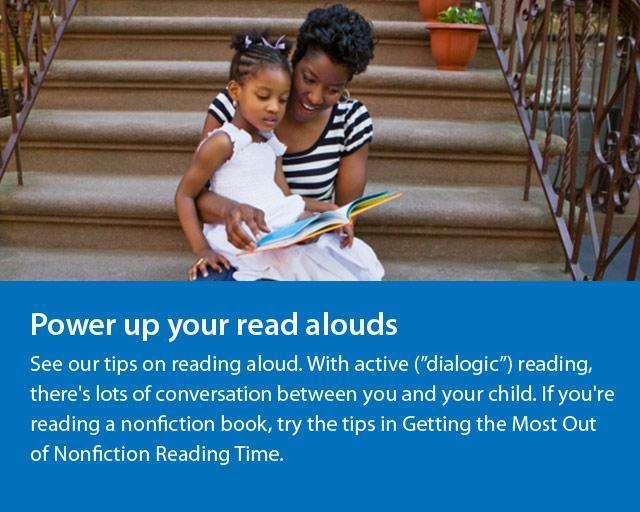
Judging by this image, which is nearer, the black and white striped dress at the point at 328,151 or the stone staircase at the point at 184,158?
the black and white striped dress at the point at 328,151

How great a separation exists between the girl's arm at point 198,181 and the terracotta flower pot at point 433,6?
6.73ft

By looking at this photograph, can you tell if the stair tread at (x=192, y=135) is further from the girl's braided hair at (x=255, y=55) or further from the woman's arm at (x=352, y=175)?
the girl's braided hair at (x=255, y=55)

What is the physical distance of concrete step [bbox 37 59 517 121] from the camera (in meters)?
3.18

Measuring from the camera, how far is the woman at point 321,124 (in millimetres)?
1916

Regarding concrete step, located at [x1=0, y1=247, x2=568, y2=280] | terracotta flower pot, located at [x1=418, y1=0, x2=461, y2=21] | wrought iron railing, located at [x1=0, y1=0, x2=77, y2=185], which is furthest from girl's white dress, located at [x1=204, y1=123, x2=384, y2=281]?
terracotta flower pot, located at [x1=418, y1=0, x2=461, y2=21]

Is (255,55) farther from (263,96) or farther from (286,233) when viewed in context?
(286,233)

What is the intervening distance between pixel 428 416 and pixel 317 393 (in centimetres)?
21

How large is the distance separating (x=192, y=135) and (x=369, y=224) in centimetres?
88

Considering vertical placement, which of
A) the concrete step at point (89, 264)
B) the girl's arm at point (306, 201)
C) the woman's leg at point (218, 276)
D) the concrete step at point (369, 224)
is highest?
the girl's arm at point (306, 201)

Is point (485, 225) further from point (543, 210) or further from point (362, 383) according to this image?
point (362, 383)

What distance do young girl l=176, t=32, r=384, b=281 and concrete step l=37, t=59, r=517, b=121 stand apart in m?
1.28

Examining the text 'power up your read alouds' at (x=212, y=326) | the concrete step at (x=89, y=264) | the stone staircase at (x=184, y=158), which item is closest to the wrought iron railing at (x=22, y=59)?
the stone staircase at (x=184, y=158)

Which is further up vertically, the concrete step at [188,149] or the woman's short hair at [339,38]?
the woman's short hair at [339,38]

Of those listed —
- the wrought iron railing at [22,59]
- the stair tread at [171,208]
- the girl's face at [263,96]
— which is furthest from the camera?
the wrought iron railing at [22,59]
